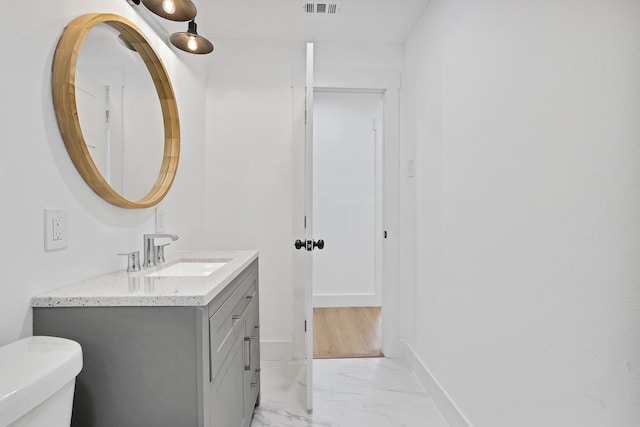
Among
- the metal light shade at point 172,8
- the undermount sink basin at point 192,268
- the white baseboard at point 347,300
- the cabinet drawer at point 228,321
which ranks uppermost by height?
the metal light shade at point 172,8

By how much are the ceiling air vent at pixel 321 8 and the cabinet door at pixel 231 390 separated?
192cm

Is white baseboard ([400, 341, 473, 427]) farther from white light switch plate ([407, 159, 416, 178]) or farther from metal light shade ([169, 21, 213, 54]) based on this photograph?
metal light shade ([169, 21, 213, 54])

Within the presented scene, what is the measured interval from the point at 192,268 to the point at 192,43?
1.17 m

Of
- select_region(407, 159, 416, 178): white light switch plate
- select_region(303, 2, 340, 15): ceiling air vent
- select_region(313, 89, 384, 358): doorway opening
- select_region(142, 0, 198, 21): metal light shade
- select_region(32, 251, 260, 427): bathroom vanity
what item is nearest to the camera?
select_region(32, 251, 260, 427): bathroom vanity

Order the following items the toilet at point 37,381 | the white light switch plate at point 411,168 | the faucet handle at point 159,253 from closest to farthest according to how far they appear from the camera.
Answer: the toilet at point 37,381
the faucet handle at point 159,253
the white light switch plate at point 411,168

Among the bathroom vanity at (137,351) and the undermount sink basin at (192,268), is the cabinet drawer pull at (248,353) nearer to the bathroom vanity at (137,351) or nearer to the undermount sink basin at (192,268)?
the undermount sink basin at (192,268)

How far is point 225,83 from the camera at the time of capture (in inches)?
105

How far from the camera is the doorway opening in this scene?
12.7 feet

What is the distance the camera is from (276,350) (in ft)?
8.75

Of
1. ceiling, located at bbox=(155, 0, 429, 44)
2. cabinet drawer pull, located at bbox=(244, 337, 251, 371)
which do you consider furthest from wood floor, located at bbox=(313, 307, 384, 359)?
ceiling, located at bbox=(155, 0, 429, 44)

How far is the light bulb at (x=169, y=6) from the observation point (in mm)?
1454

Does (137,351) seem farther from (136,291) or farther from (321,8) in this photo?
(321,8)

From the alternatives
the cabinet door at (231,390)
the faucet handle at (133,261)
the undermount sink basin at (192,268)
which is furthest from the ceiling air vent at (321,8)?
the cabinet door at (231,390)

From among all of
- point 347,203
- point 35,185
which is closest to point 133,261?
point 35,185
